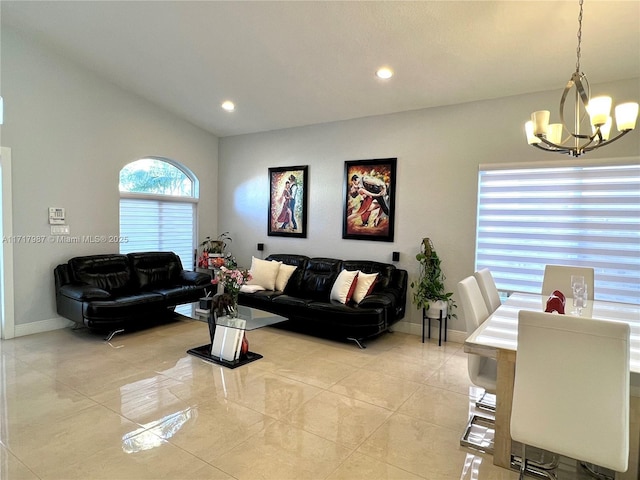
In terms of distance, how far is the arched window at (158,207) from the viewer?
5648mm

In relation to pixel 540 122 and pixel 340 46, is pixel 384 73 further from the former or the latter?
pixel 540 122

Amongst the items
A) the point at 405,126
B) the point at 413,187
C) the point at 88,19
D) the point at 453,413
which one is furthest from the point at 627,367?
the point at 88,19

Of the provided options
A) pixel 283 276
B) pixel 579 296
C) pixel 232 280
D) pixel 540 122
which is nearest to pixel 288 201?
pixel 283 276

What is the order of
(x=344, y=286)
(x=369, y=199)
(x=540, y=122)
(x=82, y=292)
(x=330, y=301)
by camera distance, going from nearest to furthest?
(x=540, y=122)
(x=82, y=292)
(x=344, y=286)
(x=330, y=301)
(x=369, y=199)

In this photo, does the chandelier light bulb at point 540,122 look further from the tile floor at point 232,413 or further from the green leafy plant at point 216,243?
the green leafy plant at point 216,243

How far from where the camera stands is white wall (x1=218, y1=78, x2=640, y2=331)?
168 inches

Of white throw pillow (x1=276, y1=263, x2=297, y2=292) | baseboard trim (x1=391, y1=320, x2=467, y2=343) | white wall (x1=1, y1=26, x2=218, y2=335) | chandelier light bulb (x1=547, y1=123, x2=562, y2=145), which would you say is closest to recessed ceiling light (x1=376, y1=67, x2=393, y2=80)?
chandelier light bulb (x1=547, y1=123, x2=562, y2=145)

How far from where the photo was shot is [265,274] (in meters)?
5.42

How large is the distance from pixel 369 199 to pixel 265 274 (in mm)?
1819

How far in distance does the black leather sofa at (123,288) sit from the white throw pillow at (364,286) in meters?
2.29

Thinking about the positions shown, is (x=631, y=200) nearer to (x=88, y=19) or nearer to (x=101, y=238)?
(x=88, y=19)

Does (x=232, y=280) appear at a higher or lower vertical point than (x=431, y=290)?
higher

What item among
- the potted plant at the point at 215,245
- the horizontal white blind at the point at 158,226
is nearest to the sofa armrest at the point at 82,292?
the horizontal white blind at the point at 158,226

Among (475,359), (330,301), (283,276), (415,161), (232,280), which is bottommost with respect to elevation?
(330,301)
